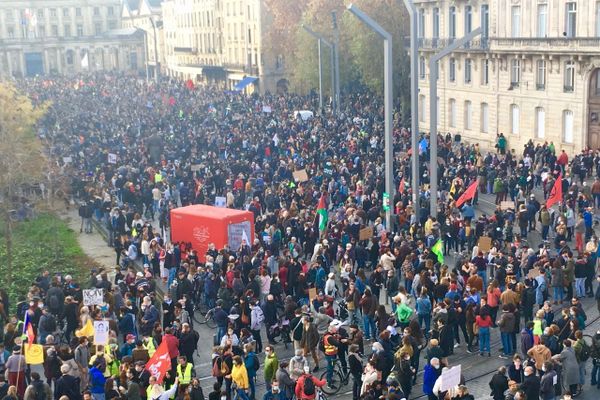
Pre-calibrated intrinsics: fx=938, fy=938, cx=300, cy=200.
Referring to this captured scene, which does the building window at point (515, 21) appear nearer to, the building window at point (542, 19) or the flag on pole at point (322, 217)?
the building window at point (542, 19)

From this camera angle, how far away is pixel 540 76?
49.7 meters

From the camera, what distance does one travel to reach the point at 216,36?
112375mm

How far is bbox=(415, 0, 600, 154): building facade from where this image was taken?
46125 mm

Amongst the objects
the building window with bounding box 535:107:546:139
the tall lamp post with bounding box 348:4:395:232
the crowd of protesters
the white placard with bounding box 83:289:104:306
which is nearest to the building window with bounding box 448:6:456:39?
the building window with bounding box 535:107:546:139

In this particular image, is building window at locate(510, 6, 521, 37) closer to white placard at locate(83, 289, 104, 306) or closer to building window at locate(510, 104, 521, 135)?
building window at locate(510, 104, 521, 135)

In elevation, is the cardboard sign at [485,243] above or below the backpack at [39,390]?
above

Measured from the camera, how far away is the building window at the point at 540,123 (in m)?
49.7

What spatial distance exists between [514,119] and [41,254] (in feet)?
94.7

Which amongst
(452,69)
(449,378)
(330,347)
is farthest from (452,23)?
(449,378)

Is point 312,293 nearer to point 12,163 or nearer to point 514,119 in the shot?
point 12,163

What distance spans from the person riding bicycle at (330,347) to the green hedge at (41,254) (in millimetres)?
12515

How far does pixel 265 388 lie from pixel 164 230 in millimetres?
14824

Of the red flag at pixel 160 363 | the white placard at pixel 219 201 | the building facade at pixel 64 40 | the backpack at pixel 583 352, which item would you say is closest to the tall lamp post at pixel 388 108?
the white placard at pixel 219 201

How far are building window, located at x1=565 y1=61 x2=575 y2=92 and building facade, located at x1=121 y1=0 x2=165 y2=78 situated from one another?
93544mm
